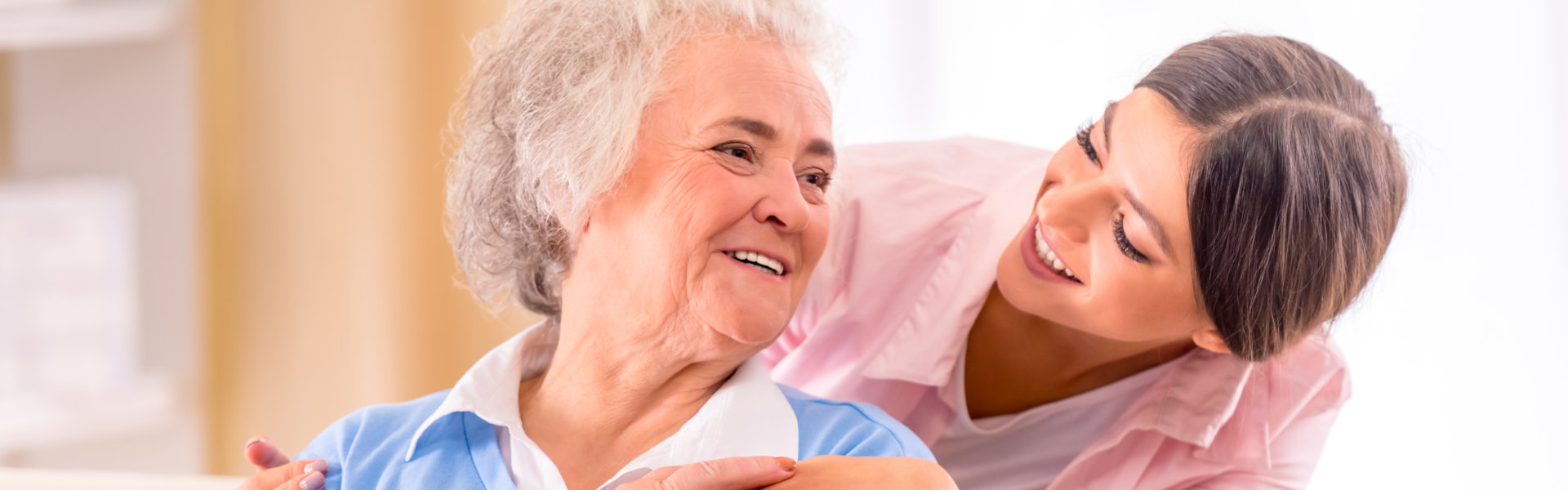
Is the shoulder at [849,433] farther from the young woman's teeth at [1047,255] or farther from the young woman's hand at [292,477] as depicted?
the young woman's hand at [292,477]

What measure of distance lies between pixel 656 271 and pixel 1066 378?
697 millimetres

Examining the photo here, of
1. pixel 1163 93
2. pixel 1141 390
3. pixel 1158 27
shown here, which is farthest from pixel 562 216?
pixel 1158 27

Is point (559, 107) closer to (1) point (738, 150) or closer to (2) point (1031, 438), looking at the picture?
(1) point (738, 150)

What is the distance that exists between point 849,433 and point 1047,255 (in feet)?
1.17

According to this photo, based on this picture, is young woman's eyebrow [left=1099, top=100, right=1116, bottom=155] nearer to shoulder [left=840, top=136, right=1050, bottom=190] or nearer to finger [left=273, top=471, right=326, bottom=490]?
shoulder [left=840, top=136, right=1050, bottom=190]

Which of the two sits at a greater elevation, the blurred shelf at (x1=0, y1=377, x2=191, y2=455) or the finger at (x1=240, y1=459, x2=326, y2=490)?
the finger at (x1=240, y1=459, x2=326, y2=490)

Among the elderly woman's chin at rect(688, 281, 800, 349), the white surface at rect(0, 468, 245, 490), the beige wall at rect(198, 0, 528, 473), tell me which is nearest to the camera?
the elderly woman's chin at rect(688, 281, 800, 349)

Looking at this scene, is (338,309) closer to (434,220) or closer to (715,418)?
(434,220)

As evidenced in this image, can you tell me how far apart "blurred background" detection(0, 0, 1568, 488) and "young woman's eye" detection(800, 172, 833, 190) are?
29.4 inches

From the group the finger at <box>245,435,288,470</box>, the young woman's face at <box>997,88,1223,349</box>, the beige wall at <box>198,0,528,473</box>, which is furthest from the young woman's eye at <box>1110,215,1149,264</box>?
the beige wall at <box>198,0,528,473</box>

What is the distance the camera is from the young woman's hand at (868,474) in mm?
1073

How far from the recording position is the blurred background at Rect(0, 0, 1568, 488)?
221cm

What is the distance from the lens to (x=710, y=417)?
1.26 metres

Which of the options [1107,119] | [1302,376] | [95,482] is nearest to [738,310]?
[1107,119]
